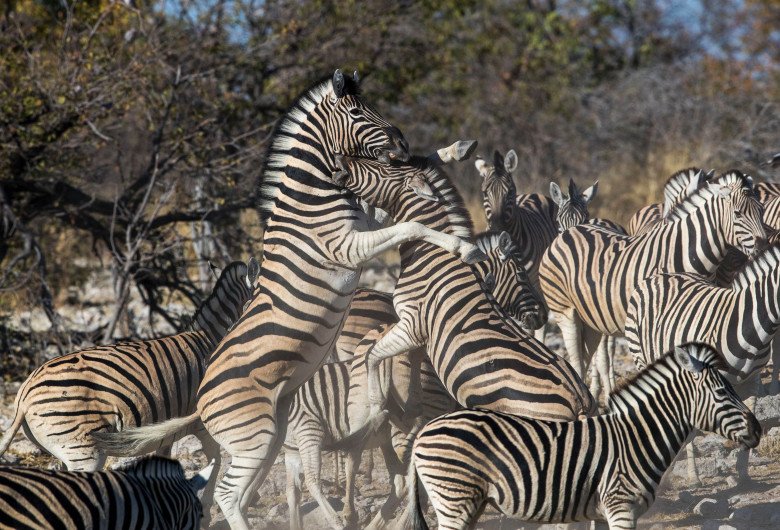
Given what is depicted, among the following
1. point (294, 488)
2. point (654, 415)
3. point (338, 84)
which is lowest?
point (294, 488)

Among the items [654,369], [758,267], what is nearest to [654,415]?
[654,369]

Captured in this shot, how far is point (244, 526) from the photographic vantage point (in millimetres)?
5055

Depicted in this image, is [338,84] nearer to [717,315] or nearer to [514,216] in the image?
[717,315]

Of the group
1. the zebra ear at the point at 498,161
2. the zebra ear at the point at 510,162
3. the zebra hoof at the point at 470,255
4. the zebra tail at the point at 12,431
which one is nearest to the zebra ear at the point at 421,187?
the zebra hoof at the point at 470,255

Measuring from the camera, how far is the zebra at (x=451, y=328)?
4.89 m

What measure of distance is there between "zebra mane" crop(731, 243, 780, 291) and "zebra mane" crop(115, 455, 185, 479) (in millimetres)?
3779

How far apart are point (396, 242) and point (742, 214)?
289cm

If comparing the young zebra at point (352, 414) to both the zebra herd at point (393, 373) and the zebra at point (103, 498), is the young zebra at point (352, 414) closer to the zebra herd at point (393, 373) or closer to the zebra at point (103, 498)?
the zebra herd at point (393, 373)

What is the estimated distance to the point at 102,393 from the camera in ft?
17.9

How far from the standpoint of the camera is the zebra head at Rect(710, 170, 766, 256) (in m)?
6.41

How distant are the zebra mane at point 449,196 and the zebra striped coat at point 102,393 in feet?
6.37

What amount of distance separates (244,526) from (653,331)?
2968mm

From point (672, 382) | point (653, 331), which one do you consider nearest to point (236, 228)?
point (653, 331)

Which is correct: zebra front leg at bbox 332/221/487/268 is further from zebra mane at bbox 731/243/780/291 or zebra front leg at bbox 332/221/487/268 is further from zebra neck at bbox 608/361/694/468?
zebra mane at bbox 731/243/780/291
